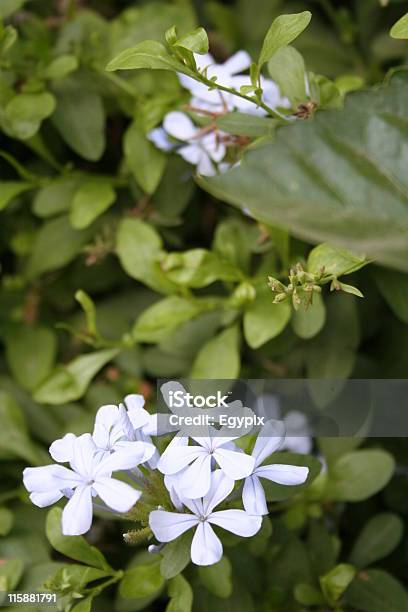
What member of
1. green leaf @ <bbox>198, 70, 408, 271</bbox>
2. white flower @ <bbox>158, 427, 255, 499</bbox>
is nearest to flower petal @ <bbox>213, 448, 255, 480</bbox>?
white flower @ <bbox>158, 427, 255, 499</bbox>

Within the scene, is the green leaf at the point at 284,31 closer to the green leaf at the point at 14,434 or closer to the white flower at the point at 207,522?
the white flower at the point at 207,522

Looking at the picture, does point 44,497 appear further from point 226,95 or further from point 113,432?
point 226,95

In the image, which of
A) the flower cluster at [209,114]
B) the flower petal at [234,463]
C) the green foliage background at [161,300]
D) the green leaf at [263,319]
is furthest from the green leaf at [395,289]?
the flower petal at [234,463]

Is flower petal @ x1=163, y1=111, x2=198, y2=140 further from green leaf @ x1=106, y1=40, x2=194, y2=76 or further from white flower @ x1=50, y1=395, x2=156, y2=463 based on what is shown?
white flower @ x1=50, y1=395, x2=156, y2=463

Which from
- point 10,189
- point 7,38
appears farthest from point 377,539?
point 7,38

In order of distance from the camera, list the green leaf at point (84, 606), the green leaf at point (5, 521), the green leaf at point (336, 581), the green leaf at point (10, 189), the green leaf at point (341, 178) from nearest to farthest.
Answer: the green leaf at point (341, 178) < the green leaf at point (84, 606) < the green leaf at point (336, 581) < the green leaf at point (5, 521) < the green leaf at point (10, 189)

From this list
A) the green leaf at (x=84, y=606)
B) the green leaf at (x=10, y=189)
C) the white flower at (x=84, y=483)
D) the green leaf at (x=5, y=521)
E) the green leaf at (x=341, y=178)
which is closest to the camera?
the green leaf at (x=341, y=178)

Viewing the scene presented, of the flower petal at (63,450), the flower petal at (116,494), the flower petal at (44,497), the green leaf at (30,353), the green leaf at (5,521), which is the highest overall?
the flower petal at (116,494)
